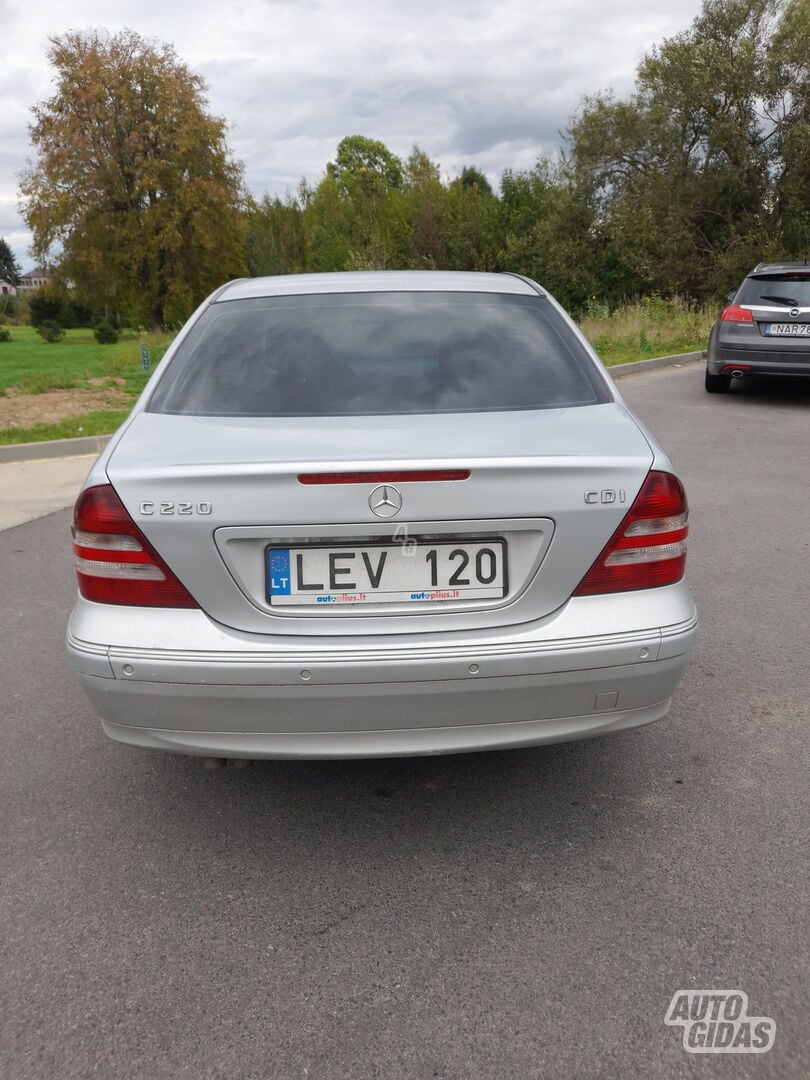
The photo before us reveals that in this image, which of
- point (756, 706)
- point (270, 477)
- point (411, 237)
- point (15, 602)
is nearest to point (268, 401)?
point (270, 477)

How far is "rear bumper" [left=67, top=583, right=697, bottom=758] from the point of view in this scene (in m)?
2.52

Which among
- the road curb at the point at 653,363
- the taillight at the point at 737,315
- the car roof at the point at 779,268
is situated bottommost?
the road curb at the point at 653,363

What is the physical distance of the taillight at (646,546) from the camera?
8.64ft

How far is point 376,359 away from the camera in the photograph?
10.8 ft

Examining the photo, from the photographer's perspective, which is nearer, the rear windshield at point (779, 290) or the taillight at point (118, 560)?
the taillight at point (118, 560)

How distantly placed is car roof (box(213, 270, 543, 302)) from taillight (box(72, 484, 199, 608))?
1.38 meters

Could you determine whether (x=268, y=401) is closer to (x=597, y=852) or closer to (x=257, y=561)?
(x=257, y=561)

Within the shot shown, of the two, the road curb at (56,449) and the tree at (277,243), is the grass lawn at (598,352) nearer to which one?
the road curb at (56,449)

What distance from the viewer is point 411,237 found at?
52.8m

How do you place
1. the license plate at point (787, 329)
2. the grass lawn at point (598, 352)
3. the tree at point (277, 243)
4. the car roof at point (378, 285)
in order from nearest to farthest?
the car roof at point (378, 285)
the license plate at point (787, 329)
the grass lawn at point (598, 352)
the tree at point (277, 243)

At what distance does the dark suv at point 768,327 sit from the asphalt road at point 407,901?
874 centimetres

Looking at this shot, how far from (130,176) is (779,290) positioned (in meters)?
40.6

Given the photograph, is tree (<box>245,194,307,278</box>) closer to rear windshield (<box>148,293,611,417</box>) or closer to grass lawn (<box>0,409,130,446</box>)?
grass lawn (<box>0,409,130,446</box>)

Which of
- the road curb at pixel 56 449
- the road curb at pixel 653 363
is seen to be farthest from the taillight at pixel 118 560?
the road curb at pixel 653 363
